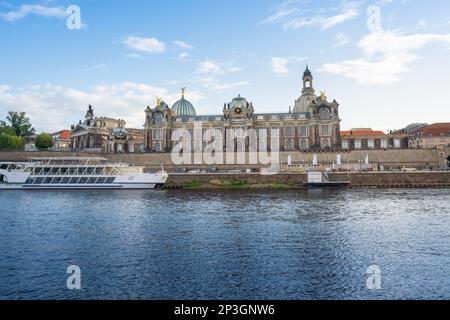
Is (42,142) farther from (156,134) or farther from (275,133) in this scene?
(275,133)

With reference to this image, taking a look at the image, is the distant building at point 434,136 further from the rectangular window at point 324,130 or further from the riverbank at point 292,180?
the riverbank at point 292,180

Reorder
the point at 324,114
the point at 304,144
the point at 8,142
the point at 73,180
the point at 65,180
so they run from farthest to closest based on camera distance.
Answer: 1. the point at 8,142
2. the point at 304,144
3. the point at 324,114
4. the point at 65,180
5. the point at 73,180

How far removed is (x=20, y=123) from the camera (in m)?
123

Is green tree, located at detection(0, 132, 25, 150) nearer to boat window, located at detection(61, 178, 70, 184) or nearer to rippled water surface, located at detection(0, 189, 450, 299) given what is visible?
boat window, located at detection(61, 178, 70, 184)

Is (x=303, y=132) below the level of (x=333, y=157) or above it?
above

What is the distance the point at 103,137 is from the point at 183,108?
25.1 metres

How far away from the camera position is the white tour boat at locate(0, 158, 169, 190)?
207ft

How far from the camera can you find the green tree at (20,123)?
12163cm

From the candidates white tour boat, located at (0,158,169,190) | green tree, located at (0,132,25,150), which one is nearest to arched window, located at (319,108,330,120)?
white tour boat, located at (0,158,169,190)

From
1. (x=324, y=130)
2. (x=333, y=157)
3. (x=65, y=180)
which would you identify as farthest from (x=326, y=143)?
(x=65, y=180)

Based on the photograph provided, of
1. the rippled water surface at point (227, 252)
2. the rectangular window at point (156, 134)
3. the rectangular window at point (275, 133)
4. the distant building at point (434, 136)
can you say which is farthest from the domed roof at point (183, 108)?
the rippled water surface at point (227, 252)

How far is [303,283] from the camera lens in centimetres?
1619
